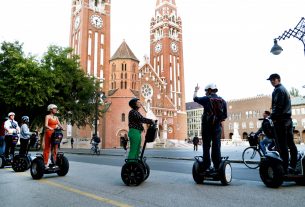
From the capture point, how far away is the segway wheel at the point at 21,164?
330 inches

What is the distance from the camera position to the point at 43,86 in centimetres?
2623

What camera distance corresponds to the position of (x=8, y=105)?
1017 inches

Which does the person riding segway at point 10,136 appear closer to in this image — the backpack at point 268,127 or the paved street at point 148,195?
the paved street at point 148,195

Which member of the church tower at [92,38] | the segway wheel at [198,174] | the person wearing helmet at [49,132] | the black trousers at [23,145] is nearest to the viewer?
the segway wheel at [198,174]

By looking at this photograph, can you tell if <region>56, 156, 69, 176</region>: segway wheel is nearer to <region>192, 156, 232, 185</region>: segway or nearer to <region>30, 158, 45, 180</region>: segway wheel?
<region>30, 158, 45, 180</region>: segway wheel

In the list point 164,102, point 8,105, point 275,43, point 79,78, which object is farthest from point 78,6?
point 275,43

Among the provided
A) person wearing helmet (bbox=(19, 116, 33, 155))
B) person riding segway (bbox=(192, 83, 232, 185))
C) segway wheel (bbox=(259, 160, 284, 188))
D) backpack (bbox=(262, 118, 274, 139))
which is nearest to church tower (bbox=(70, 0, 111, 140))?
person wearing helmet (bbox=(19, 116, 33, 155))

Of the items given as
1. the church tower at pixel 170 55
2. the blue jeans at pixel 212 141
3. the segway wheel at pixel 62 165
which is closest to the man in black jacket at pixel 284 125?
the blue jeans at pixel 212 141

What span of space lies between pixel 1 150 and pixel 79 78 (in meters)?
22.8

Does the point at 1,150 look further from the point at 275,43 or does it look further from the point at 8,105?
the point at 8,105

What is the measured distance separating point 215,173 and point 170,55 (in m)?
66.6

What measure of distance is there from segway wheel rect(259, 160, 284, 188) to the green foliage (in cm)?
2336

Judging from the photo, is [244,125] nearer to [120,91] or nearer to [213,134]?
[120,91]

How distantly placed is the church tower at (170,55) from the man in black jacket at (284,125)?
5845cm
